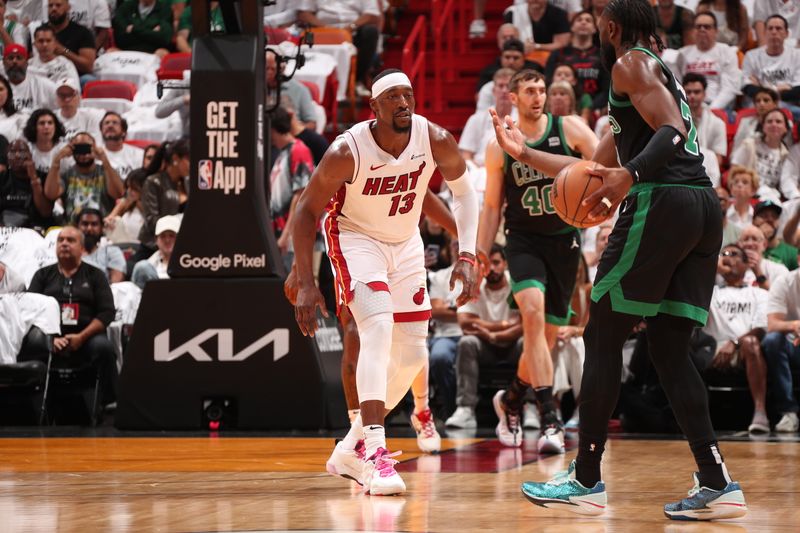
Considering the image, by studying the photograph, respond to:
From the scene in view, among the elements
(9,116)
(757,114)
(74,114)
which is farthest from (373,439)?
(9,116)

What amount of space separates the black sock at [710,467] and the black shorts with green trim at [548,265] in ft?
9.82

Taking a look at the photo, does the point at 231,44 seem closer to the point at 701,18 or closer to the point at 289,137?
the point at 289,137

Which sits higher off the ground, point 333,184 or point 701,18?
point 701,18

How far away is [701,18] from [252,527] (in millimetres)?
10185

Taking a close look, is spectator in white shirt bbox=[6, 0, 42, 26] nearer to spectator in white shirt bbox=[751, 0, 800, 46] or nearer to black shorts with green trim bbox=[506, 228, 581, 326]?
spectator in white shirt bbox=[751, 0, 800, 46]

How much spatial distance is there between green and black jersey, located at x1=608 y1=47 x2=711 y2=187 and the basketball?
0.26 metres

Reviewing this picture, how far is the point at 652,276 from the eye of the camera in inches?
180

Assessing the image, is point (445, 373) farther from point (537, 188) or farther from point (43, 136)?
point (43, 136)

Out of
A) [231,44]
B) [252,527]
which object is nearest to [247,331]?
[231,44]

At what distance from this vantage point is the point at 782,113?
11.9 metres

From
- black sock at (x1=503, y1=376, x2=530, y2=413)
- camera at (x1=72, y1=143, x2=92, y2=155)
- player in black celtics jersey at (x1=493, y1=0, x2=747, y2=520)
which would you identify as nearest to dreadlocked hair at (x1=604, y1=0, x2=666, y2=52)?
player in black celtics jersey at (x1=493, y1=0, x2=747, y2=520)

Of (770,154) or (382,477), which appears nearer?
(382,477)

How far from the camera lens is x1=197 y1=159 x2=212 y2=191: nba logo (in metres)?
8.75

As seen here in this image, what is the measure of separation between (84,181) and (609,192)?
8.82 metres
